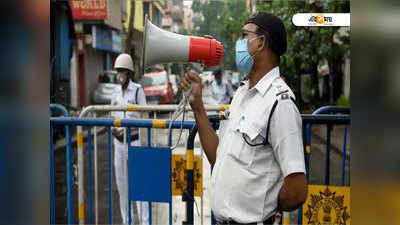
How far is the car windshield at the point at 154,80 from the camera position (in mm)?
19438

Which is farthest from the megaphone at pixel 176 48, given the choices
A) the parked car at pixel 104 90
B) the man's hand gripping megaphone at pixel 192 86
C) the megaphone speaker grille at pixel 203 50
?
the parked car at pixel 104 90

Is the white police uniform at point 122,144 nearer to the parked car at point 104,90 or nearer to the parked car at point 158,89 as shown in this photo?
the parked car at point 158,89

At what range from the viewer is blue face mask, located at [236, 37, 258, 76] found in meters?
2.21

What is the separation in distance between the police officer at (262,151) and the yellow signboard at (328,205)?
1.57 metres

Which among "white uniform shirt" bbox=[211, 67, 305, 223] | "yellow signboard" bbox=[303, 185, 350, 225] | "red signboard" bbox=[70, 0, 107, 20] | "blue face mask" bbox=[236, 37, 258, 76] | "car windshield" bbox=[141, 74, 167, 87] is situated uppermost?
"red signboard" bbox=[70, 0, 107, 20]

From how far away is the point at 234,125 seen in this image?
2.09 meters

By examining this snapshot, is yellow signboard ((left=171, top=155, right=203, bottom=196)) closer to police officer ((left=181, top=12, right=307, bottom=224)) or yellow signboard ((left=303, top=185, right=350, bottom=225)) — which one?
yellow signboard ((left=303, top=185, right=350, bottom=225))

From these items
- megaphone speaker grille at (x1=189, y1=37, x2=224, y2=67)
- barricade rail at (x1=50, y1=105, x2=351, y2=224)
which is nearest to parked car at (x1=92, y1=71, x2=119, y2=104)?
barricade rail at (x1=50, y1=105, x2=351, y2=224)

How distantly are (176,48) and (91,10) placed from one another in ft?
65.5

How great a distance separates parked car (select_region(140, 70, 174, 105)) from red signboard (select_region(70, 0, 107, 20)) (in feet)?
13.1

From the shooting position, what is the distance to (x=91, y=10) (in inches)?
842
